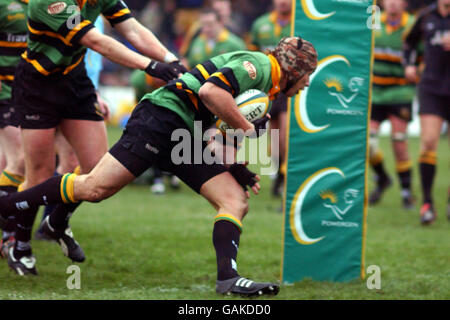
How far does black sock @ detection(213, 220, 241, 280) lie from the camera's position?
14.3ft

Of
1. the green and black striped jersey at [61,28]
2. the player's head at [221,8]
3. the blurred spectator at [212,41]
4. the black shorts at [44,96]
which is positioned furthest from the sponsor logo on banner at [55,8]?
the player's head at [221,8]

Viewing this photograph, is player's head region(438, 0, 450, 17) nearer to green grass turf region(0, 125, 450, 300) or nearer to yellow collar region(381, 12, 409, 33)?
yellow collar region(381, 12, 409, 33)

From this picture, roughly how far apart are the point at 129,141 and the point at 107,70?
17740mm

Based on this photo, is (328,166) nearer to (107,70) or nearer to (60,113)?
(60,113)

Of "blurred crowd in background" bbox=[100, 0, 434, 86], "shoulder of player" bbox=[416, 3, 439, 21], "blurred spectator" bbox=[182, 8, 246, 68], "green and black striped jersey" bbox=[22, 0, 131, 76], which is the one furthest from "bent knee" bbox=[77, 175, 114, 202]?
"blurred crowd in background" bbox=[100, 0, 434, 86]

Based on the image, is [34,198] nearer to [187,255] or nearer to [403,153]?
[187,255]

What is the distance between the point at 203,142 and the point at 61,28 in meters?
1.23

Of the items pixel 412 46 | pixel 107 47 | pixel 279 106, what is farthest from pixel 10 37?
pixel 412 46

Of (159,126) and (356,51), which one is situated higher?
(356,51)

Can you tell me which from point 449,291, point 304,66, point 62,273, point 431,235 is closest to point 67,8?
point 304,66

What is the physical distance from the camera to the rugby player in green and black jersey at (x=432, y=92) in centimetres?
799

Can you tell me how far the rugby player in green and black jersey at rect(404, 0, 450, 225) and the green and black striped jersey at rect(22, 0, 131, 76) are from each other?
→ 163 inches

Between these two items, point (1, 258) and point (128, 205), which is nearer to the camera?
point (1, 258)

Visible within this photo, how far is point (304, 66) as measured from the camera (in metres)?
4.52
